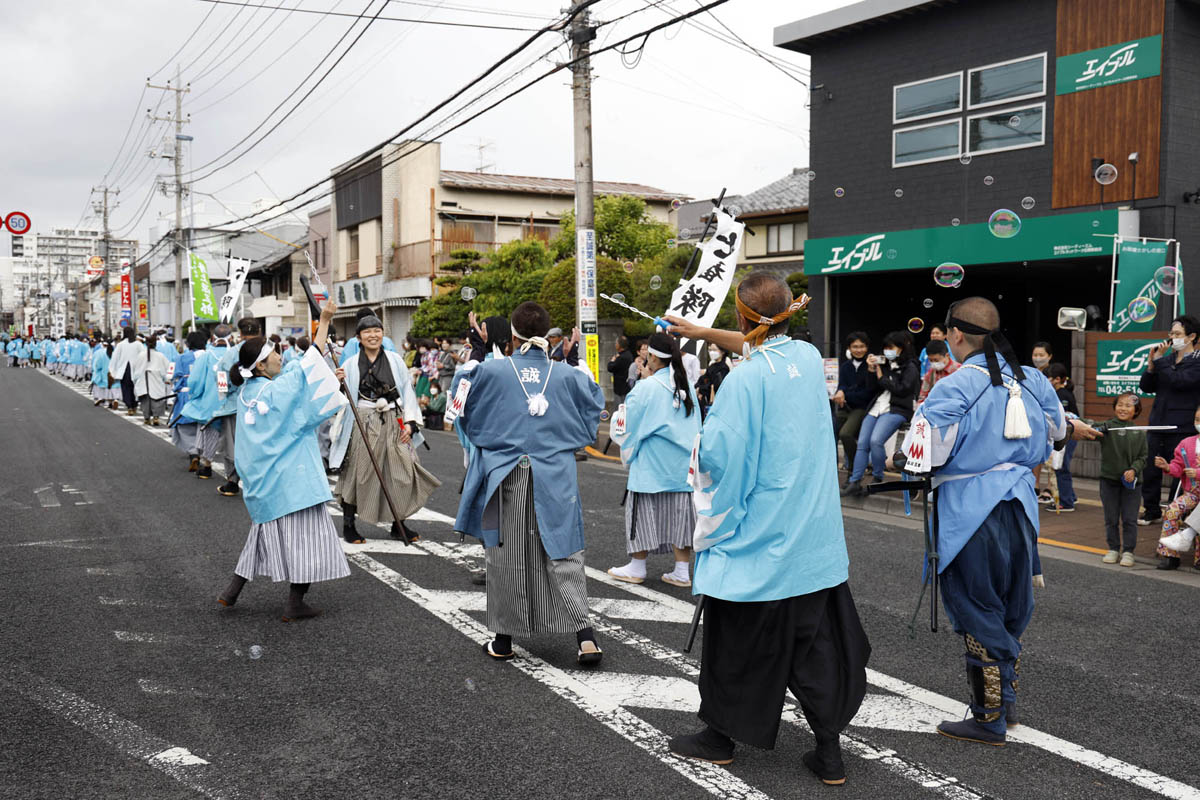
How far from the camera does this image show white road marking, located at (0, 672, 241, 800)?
3651 millimetres

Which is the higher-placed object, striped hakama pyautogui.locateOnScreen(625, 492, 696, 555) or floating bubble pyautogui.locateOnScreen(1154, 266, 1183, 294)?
floating bubble pyautogui.locateOnScreen(1154, 266, 1183, 294)

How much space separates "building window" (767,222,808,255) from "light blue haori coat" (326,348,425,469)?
19600mm

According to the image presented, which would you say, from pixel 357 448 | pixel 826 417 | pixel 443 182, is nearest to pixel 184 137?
pixel 443 182

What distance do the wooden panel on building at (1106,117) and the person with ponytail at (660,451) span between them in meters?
10.2

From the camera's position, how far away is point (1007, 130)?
15.3 m

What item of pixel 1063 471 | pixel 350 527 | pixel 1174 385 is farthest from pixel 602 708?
pixel 1063 471

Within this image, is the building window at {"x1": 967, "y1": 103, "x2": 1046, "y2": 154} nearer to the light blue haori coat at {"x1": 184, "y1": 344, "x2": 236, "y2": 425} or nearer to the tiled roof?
the light blue haori coat at {"x1": 184, "y1": 344, "x2": 236, "y2": 425}

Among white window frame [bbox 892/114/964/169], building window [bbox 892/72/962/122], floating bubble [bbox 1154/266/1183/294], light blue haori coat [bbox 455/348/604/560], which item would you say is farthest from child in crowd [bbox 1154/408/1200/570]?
building window [bbox 892/72/962/122]

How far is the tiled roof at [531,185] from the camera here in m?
33.4

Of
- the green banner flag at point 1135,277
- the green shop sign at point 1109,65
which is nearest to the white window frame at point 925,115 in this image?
the green shop sign at point 1109,65

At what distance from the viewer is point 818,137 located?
17969 mm

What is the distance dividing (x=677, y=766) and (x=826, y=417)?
1447mm

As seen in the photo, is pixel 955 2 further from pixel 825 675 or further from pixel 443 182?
pixel 443 182

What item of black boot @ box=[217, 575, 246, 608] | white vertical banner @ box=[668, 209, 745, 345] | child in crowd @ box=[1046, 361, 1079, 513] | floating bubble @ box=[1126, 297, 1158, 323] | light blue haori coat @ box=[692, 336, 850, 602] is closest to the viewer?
light blue haori coat @ box=[692, 336, 850, 602]
